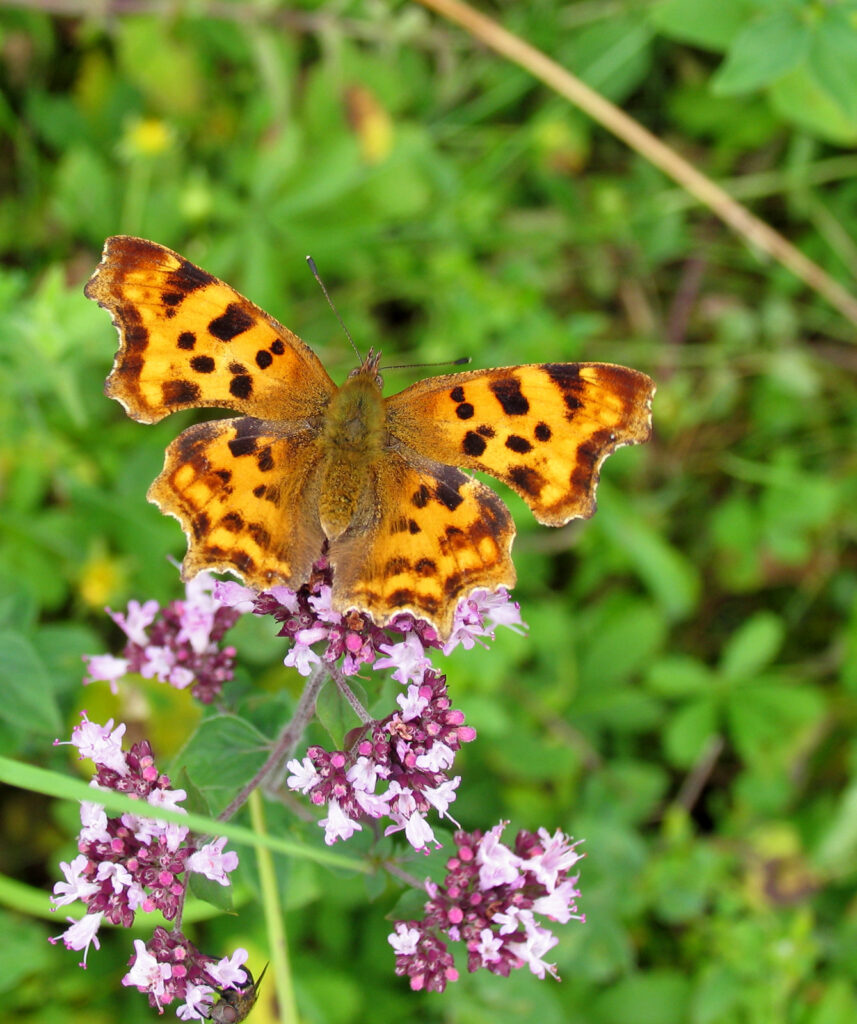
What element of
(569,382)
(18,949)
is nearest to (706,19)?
(569,382)

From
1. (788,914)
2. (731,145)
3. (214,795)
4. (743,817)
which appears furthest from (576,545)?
(214,795)

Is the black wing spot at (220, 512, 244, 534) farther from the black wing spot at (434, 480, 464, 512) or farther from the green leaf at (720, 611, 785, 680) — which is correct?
the green leaf at (720, 611, 785, 680)

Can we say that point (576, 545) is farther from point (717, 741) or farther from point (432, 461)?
point (432, 461)

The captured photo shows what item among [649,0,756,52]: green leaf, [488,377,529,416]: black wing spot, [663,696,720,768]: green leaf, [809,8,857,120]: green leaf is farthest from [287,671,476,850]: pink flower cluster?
[649,0,756,52]: green leaf

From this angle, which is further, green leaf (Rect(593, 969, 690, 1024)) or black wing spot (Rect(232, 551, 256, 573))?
green leaf (Rect(593, 969, 690, 1024))

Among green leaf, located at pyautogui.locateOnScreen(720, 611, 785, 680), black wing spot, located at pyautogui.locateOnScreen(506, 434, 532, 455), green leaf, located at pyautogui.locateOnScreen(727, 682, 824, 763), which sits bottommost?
black wing spot, located at pyautogui.locateOnScreen(506, 434, 532, 455)

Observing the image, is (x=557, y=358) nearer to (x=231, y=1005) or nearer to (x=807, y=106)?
(x=807, y=106)

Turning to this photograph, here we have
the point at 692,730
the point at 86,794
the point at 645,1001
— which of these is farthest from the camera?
the point at 692,730

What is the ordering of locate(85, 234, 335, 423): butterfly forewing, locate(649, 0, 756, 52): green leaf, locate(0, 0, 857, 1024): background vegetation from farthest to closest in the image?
locate(649, 0, 756, 52): green leaf < locate(0, 0, 857, 1024): background vegetation < locate(85, 234, 335, 423): butterfly forewing
